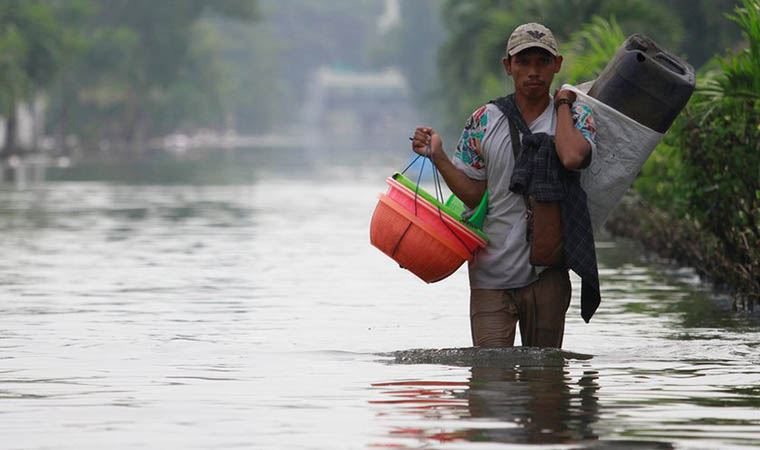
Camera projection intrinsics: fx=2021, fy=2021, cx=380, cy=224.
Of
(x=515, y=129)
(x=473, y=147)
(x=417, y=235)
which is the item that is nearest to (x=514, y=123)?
(x=515, y=129)

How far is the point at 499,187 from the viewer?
9.28 m

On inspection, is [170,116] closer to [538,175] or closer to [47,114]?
[47,114]

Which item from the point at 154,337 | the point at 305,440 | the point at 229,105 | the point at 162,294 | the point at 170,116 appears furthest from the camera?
the point at 229,105

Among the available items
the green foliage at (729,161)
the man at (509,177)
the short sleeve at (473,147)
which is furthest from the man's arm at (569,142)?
the green foliage at (729,161)

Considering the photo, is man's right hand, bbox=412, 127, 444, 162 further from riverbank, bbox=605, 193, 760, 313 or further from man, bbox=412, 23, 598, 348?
riverbank, bbox=605, 193, 760, 313

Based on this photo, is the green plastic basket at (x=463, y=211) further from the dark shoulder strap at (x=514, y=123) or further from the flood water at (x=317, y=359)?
the flood water at (x=317, y=359)

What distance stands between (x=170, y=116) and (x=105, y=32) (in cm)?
2938

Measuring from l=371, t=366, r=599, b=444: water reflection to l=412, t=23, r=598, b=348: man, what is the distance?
0.32m

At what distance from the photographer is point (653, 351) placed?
11.9 m

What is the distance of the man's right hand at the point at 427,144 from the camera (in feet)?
29.3

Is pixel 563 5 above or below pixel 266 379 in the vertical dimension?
above

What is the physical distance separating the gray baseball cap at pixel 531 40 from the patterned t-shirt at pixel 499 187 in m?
0.31

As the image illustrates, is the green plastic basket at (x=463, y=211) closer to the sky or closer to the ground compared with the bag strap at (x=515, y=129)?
closer to the ground

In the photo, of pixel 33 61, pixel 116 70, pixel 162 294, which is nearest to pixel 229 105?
pixel 116 70
